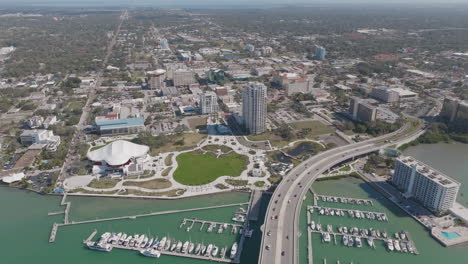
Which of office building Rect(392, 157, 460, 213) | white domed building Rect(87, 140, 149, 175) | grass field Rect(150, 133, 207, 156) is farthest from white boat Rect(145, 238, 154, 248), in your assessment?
office building Rect(392, 157, 460, 213)

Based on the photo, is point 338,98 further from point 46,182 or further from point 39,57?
point 39,57

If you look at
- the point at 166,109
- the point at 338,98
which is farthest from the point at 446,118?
the point at 166,109

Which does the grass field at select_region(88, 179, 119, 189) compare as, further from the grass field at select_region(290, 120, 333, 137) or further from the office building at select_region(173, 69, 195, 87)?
the office building at select_region(173, 69, 195, 87)

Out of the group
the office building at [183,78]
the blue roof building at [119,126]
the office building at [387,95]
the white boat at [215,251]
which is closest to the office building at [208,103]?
the blue roof building at [119,126]

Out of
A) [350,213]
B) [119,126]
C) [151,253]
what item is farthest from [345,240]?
[119,126]

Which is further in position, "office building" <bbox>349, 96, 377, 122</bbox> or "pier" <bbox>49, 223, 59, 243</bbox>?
"office building" <bbox>349, 96, 377, 122</bbox>
